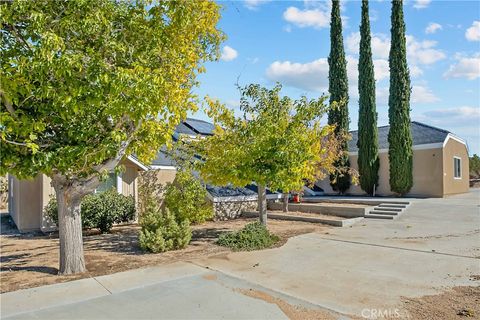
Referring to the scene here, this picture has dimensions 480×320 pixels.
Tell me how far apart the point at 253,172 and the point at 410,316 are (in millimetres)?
5567

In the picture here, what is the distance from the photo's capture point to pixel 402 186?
64.3 ft

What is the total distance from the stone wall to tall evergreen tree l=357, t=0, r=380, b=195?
8386 mm

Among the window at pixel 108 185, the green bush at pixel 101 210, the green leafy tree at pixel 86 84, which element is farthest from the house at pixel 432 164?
the green leafy tree at pixel 86 84

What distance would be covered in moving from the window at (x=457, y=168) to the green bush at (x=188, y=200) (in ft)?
51.0

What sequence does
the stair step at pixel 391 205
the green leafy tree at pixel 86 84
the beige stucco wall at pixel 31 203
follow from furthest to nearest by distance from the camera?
the stair step at pixel 391 205 < the beige stucco wall at pixel 31 203 < the green leafy tree at pixel 86 84

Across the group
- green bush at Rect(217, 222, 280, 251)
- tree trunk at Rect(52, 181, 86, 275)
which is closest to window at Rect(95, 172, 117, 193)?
green bush at Rect(217, 222, 280, 251)

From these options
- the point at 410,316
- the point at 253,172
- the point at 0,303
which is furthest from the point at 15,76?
the point at 410,316

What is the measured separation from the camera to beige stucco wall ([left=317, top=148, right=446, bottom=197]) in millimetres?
19281

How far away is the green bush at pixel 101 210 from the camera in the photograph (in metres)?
11.6

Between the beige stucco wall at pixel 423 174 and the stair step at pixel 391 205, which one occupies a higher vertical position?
the beige stucco wall at pixel 423 174

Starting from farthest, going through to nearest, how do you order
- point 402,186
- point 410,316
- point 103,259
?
point 402,186 → point 103,259 → point 410,316

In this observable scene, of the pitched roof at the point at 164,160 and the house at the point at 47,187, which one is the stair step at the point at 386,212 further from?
the pitched roof at the point at 164,160

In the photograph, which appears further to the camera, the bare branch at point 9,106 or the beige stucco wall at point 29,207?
the beige stucco wall at point 29,207

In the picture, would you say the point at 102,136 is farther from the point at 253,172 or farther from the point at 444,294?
the point at 444,294
